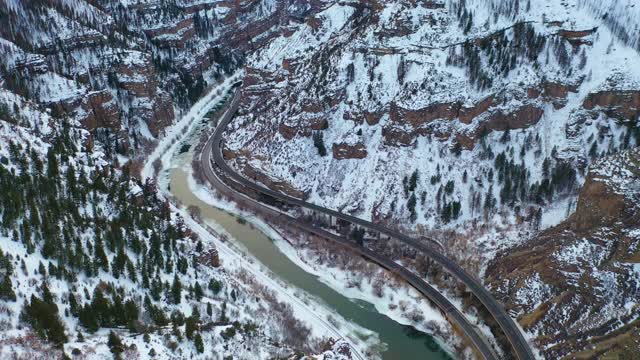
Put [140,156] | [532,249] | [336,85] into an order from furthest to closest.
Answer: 1. [140,156]
2. [336,85]
3. [532,249]

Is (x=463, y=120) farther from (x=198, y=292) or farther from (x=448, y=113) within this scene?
(x=198, y=292)

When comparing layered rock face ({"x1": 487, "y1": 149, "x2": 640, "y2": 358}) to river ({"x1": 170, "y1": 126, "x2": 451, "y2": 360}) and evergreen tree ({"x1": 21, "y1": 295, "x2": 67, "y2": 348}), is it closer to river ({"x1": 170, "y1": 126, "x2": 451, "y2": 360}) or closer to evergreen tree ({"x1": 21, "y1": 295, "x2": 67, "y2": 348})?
river ({"x1": 170, "y1": 126, "x2": 451, "y2": 360})

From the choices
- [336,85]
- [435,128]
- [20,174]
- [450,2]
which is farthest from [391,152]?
[20,174]

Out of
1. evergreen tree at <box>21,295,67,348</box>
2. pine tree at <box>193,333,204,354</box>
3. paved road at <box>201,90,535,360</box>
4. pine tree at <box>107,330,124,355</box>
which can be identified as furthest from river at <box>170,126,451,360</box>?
evergreen tree at <box>21,295,67,348</box>

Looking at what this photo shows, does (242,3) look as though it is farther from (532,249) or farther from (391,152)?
(532,249)

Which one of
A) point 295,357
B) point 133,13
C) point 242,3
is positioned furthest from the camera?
point 242,3

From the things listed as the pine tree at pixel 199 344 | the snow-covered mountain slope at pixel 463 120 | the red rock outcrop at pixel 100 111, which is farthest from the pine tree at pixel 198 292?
the red rock outcrop at pixel 100 111
